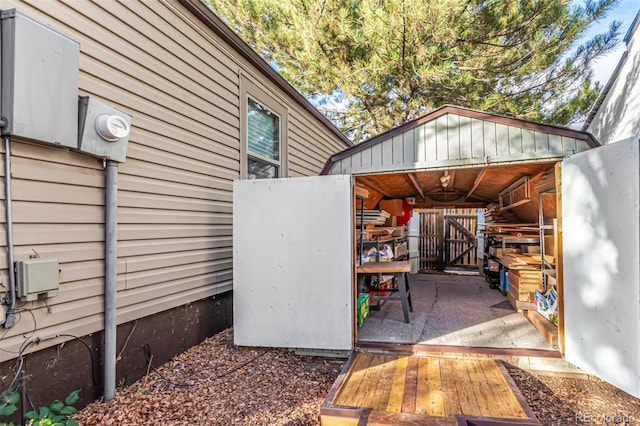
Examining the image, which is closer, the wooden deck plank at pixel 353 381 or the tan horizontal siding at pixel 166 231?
the wooden deck plank at pixel 353 381

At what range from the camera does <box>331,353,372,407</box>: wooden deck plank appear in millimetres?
2580

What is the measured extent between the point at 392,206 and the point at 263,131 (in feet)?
12.0

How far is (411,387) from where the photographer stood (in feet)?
9.08

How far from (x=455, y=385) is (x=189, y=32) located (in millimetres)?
4373

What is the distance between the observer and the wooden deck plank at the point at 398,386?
247 cm

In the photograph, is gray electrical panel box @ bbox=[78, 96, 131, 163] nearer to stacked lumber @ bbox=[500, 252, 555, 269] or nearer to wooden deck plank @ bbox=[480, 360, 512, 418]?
wooden deck plank @ bbox=[480, 360, 512, 418]

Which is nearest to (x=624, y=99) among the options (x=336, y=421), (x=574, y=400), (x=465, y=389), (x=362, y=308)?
(x=574, y=400)

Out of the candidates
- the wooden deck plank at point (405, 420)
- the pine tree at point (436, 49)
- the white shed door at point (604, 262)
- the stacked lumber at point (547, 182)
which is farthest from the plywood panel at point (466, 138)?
the pine tree at point (436, 49)

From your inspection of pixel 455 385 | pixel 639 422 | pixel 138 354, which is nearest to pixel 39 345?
pixel 138 354

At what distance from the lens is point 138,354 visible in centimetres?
313

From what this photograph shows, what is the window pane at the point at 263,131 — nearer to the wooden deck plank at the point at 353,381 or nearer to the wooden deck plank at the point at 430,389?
the wooden deck plank at the point at 353,381

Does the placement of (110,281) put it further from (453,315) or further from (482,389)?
(453,315)

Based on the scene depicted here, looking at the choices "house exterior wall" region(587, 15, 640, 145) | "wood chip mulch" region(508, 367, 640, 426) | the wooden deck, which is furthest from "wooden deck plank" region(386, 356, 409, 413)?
"house exterior wall" region(587, 15, 640, 145)

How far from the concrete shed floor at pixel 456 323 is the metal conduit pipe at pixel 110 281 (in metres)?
2.32
